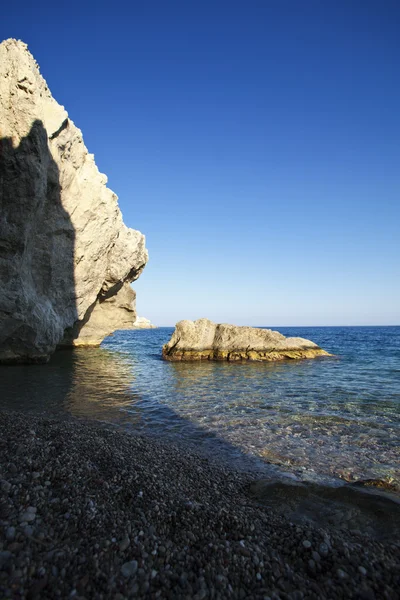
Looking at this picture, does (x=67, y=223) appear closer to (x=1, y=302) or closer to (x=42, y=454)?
(x=1, y=302)

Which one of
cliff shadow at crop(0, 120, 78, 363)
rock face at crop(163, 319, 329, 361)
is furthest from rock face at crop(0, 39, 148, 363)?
rock face at crop(163, 319, 329, 361)

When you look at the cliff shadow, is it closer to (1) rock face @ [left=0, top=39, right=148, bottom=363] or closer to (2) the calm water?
(1) rock face @ [left=0, top=39, right=148, bottom=363]

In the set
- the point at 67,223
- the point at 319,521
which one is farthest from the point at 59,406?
the point at 67,223

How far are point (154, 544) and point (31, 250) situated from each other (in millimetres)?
26820

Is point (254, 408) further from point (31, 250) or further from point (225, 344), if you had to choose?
point (31, 250)

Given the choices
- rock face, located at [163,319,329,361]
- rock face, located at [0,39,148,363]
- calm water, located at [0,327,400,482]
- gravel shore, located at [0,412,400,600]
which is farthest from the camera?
rock face, located at [163,319,329,361]

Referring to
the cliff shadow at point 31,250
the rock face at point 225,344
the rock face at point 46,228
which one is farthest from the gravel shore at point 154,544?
the rock face at point 225,344

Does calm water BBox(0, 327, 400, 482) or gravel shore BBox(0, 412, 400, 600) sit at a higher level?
gravel shore BBox(0, 412, 400, 600)

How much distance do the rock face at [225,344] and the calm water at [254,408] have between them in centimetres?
1024

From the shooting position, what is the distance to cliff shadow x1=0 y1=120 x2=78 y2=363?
2064cm

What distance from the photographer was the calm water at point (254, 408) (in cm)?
932

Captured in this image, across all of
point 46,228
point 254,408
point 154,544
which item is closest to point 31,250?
point 46,228

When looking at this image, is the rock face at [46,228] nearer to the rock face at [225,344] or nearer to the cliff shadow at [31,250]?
the cliff shadow at [31,250]

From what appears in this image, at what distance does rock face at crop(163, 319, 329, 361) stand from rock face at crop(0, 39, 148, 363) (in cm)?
1193
